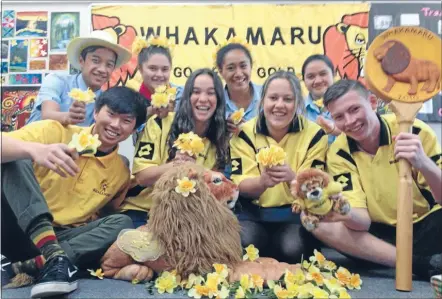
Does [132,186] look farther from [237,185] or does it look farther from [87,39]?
[87,39]

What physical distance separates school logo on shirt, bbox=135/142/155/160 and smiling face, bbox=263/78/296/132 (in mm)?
440

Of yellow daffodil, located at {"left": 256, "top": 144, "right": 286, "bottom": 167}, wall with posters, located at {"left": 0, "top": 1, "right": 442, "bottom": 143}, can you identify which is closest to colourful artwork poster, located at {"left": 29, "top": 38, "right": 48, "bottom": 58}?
wall with posters, located at {"left": 0, "top": 1, "right": 442, "bottom": 143}

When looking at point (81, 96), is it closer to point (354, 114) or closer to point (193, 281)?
point (193, 281)

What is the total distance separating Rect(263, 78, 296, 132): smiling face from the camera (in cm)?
154

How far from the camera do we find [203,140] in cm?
165

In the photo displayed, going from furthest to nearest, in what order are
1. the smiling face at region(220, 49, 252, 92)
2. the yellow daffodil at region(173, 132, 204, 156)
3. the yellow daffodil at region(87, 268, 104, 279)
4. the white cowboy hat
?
the smiling face at region(220, 49, 252, 92) → the white cowboy hat → the yellow daffodil at region(173, 132, 204, 156) → the yellow daffodil at region(87, 268, 104, 279)

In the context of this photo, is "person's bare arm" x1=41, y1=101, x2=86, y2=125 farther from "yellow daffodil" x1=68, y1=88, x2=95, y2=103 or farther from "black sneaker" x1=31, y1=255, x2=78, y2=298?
"black sneaker" x1=31, y1=255, x2=78, y2=298

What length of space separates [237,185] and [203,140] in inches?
10.3

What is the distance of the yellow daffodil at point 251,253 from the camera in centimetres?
142

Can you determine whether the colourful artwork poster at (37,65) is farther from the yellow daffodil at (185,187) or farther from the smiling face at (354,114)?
the smiling face at (354,114)

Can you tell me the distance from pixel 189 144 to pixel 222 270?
44 cm

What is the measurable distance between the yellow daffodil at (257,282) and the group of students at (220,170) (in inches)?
9.8

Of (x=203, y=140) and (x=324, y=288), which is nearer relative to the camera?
(x=324, y=288)

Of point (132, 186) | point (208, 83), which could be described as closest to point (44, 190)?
point (132, 186)
